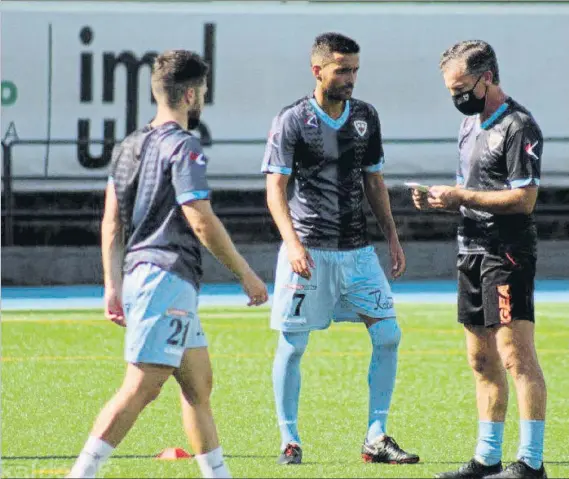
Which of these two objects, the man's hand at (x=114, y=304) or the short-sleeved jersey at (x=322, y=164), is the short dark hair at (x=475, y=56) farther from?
the man's hand at (x=114, y=304)

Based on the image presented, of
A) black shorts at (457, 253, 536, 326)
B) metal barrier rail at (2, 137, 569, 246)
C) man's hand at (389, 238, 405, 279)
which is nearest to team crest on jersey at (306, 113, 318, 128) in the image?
man's hand at (389, 238, 405, 279)

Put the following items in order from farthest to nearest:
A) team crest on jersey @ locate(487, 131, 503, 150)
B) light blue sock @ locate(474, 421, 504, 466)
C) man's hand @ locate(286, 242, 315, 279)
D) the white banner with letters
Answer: the white banner with letters → man's hand @ locate(286, 242, 315, 279) → light blue sock @ locate(474, 421, 504, 466) → team crest on jersey @ locate(487, 131, 503, 150)

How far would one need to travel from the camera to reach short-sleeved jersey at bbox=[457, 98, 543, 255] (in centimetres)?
653

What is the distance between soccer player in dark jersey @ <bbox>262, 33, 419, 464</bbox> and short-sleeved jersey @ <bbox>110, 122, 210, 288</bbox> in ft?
4.61

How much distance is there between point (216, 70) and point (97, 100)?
71.8 inches

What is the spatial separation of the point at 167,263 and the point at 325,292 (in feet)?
5.60

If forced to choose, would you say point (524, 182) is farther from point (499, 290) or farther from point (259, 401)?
point (259, 401)

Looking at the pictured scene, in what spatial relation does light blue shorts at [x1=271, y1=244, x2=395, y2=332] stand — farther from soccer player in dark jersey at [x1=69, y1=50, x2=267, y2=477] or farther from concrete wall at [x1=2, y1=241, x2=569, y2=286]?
concrete wall at [x1=2, y1=241, x2=569, y2=286]

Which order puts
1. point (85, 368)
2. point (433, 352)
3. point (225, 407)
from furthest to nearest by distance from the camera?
point (433, 352) → point (85, 368) → point (225, 407)

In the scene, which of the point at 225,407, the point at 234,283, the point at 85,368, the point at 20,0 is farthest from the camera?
the point at 20,0

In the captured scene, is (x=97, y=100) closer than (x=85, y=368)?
No

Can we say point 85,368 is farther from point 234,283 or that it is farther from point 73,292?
point 234,283

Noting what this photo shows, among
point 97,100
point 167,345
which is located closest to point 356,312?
point 167,345

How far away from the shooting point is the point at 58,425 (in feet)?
28.1
